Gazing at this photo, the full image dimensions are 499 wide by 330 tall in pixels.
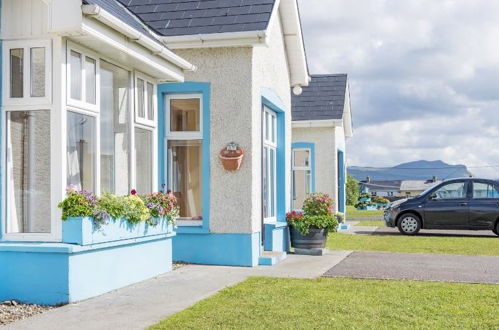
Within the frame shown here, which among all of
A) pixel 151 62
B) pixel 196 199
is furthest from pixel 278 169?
pixel 151 62

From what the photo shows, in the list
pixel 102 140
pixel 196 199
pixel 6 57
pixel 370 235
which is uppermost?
pixel 6 57

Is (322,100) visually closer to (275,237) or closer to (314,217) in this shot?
(314,217)

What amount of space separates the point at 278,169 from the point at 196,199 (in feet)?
9.66

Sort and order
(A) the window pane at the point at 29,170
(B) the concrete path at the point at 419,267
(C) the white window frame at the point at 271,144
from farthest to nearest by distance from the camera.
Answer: (C) the white window frame at the point at 271,144
(B) the concrete path at the point at 419,267
(A) the window pane at the point at 29,170

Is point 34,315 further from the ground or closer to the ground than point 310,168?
closer to the ground

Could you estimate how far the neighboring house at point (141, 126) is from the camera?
7.93 metres

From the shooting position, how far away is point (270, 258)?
1199 cm

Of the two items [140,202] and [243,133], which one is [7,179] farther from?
[243,133]

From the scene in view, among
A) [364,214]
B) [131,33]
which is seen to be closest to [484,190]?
[131,33]

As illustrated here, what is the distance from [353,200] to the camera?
50.4m

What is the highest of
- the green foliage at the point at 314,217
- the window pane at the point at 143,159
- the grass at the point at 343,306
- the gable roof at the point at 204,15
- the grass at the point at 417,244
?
the gable roof at the point at 204,15

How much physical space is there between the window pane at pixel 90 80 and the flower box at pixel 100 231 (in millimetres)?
1664

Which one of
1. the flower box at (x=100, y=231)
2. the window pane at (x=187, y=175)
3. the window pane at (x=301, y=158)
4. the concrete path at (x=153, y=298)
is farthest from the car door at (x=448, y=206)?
the flower box at (x=100, y=231)

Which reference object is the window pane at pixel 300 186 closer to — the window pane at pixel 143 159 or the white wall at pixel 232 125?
the white wall at pixel 232 125
